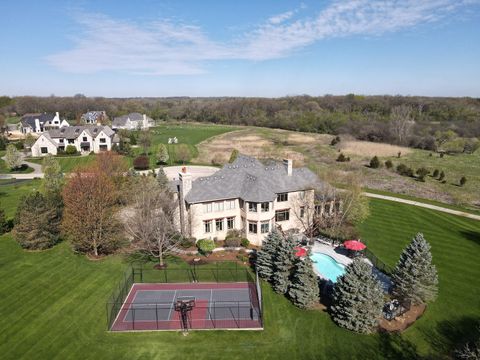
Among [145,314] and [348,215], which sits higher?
[348,215]

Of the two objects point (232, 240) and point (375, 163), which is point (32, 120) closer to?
point (375, 163)

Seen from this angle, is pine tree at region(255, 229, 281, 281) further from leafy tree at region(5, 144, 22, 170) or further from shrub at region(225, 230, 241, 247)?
leafy tree at region(5, 144, 22, 170)

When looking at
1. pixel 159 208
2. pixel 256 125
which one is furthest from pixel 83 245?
pixel 256 125

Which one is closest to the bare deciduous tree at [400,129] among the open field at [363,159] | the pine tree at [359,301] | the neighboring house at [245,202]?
the open field at [363,159]

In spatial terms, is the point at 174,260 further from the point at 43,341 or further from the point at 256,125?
the point at 256,125

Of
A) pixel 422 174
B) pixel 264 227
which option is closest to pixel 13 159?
pixel 264 227

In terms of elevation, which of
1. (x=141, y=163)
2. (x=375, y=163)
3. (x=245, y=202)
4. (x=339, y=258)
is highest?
(x=245, y=202)
